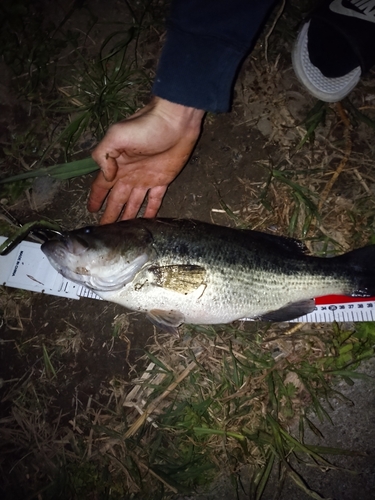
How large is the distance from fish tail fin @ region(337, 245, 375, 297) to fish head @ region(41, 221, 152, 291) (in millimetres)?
1491

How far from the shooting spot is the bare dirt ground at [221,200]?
3.05 metres

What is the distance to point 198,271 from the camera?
243 cm

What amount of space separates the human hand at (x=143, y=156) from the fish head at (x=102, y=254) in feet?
1.81

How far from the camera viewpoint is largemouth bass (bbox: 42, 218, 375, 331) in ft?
7.95

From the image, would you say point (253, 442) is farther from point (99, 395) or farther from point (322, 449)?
point (99, 395)

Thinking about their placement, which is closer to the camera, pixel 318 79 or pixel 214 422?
pixel 214 422

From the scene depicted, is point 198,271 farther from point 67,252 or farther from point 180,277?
point 67,252

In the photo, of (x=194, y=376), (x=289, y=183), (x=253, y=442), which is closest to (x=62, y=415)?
(x=194, y=376)

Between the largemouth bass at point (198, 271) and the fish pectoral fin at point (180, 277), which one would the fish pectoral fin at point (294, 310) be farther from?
the fish pectoral fin at point (180, 277)

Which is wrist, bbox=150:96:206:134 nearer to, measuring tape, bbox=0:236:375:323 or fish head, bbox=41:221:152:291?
fish head, bbox=41:221:152:291

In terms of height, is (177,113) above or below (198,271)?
above

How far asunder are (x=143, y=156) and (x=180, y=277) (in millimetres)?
1077

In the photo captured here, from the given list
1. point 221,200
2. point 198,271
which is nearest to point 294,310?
A: point 198,271

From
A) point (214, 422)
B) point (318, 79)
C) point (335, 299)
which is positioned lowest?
point (214, 422)
